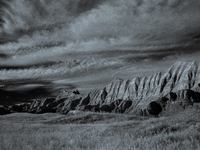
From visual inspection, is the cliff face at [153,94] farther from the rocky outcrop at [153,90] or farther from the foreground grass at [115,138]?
the foreground grass at [115,138]

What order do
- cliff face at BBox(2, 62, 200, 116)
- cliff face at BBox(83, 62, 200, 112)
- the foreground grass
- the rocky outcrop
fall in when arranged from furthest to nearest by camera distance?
cliff face at BBox(83, 62, 200, 112) → the rocky outcrop → cliff face at BBox(2, 62, 200, 116) → the foreground grass

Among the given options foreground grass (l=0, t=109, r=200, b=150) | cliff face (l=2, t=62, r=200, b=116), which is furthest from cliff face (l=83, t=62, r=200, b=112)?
foreground grass (l=0, t=109, r=200, b=150)

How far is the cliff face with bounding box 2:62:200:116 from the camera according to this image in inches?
4136

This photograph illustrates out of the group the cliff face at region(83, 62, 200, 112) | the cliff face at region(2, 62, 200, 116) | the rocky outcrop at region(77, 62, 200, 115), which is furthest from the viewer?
the cliff face at region(83, 62, 200, 112)

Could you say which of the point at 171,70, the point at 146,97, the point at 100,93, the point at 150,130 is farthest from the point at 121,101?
the point at 150,130

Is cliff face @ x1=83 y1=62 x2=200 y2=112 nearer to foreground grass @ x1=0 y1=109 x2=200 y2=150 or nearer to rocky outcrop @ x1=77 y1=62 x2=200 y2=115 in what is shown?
rocky outcrop @ x1=77 y1=62 x2=200 y2=115

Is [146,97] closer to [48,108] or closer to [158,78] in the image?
[158,78]

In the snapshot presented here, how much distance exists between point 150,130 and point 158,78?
147 meters

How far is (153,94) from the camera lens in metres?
134

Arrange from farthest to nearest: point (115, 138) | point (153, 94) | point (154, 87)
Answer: point (154, 87) < point (153, 94) < point (115, 138)

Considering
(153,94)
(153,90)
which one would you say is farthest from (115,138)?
(153,90)

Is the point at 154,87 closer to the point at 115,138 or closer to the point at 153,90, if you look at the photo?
the point at 153,90

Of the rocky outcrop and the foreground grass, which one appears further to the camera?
the rocky outcrop

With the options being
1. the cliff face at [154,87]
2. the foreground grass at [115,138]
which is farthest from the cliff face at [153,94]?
the foreground grass at [115,138]
